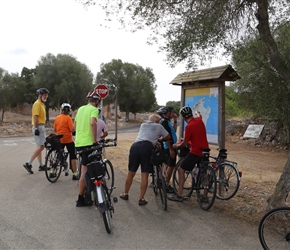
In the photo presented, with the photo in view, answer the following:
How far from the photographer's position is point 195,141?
5633mm

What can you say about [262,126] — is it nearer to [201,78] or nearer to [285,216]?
[201,78]

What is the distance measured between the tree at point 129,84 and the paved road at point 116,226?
49135 mm

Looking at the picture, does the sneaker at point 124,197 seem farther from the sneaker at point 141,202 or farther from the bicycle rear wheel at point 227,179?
the bicycle rear wheel at point 227,179

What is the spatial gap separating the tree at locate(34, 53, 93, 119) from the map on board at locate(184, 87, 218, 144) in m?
36.4

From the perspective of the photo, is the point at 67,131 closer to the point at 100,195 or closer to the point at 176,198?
the point at 176,198

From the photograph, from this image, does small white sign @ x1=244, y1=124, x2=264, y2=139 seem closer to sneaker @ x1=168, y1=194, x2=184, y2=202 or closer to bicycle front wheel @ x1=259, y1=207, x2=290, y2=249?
sneaker @ x1=168, y1=194, x2=184, y2=202

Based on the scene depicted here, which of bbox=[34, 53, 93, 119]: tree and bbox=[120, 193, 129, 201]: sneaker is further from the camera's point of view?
bbox=[34, 53, 93, 119]: tree

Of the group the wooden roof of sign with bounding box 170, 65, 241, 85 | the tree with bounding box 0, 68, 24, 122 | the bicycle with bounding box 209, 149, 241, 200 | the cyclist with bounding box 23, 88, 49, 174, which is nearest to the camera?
the bicycle with bounding box 209, 149, 241, 200

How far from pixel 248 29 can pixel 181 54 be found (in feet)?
6.30

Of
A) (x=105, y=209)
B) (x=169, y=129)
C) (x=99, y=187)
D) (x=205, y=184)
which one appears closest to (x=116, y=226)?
(x=105, y=209)

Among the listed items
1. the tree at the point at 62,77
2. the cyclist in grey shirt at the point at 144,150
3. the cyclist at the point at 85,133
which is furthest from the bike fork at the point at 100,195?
the tree at the point at 62,77

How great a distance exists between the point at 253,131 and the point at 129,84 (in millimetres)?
31574

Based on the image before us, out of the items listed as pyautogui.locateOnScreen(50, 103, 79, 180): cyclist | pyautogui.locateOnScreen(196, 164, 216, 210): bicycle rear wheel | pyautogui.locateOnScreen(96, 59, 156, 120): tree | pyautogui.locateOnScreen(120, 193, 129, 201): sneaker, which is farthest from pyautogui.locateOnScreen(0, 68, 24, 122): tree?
pyautogui.locateOnScreen(196, 164, 216, 210): bicycle rear wheel

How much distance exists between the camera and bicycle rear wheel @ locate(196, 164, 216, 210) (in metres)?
5.45
